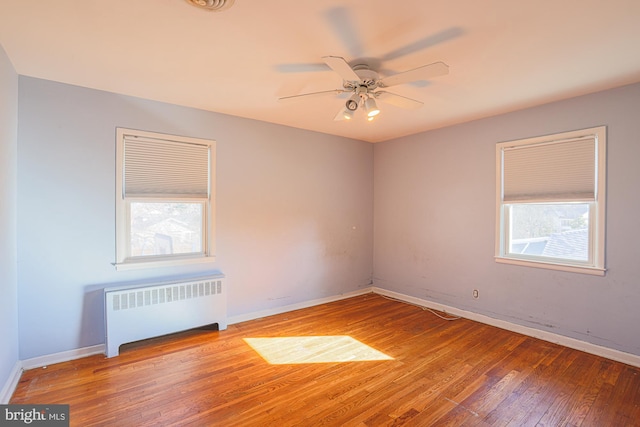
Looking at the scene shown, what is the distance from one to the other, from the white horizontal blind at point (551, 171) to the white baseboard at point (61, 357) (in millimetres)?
4630

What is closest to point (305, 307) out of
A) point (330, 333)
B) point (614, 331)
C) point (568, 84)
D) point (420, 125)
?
point (330, 333)

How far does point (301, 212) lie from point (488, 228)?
2.42 m

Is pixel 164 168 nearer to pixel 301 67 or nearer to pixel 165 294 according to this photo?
pixel 165 294

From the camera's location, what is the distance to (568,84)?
9.11 feet

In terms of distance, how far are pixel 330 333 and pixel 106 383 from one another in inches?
82.3

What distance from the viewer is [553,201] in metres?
3.22

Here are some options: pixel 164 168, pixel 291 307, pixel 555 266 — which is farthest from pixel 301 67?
pixel 555 266

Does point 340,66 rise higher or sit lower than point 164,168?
higher

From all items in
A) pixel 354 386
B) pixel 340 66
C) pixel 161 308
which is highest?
pixel 340 66

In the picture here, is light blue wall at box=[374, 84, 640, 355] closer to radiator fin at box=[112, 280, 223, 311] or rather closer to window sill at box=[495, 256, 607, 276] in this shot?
window sill at box=[495, 256, 607, 276]

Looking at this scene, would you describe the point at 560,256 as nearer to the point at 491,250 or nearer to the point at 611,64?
the point at 491,250

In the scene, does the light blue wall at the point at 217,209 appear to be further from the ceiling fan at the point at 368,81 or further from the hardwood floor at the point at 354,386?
the ceiling fan at the point at 368,81

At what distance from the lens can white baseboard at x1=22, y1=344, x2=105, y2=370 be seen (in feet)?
8.73

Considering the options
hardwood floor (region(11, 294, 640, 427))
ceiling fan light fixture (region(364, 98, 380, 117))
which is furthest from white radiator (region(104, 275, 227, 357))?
ceiling fan light fixture (region(364, 98, 380, 117))
